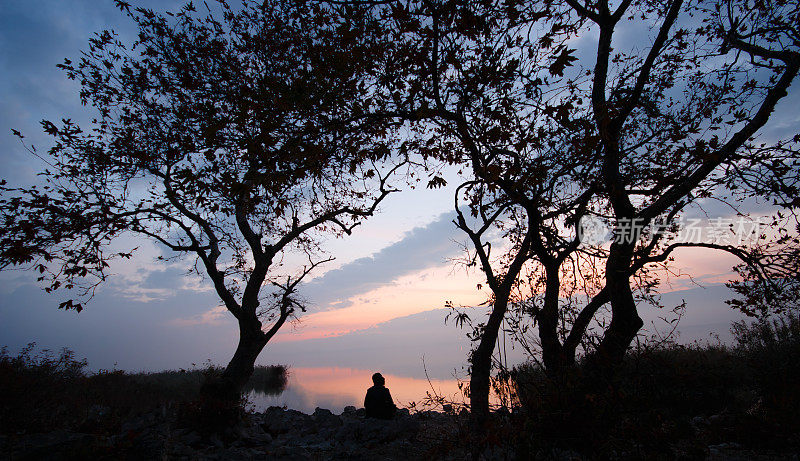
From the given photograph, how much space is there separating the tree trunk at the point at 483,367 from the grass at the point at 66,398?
579 cm

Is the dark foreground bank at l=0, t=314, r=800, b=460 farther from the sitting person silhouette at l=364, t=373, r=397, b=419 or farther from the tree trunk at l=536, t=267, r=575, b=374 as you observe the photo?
the sitting person silhouette at l=364, t=373, r=397, b=419

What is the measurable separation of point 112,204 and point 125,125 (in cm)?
244

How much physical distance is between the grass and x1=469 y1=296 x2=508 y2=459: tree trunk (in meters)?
5.79

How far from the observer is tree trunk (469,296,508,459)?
20.5ft

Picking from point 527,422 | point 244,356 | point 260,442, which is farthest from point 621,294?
point 244,356

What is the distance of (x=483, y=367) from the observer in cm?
731

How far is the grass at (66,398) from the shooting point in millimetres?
6699

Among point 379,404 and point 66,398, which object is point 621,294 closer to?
point 379,404

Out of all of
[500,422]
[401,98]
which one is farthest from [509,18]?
[500,422]

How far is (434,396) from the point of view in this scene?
18.7ft

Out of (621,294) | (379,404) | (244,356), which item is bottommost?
(379,404)

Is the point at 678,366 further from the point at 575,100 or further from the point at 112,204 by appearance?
the point at 112,204

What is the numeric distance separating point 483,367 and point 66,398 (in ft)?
32.8

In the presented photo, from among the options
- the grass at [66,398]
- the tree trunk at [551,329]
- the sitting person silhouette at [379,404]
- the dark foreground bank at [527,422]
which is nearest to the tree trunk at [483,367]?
the dark foreground bank at [527,422]
